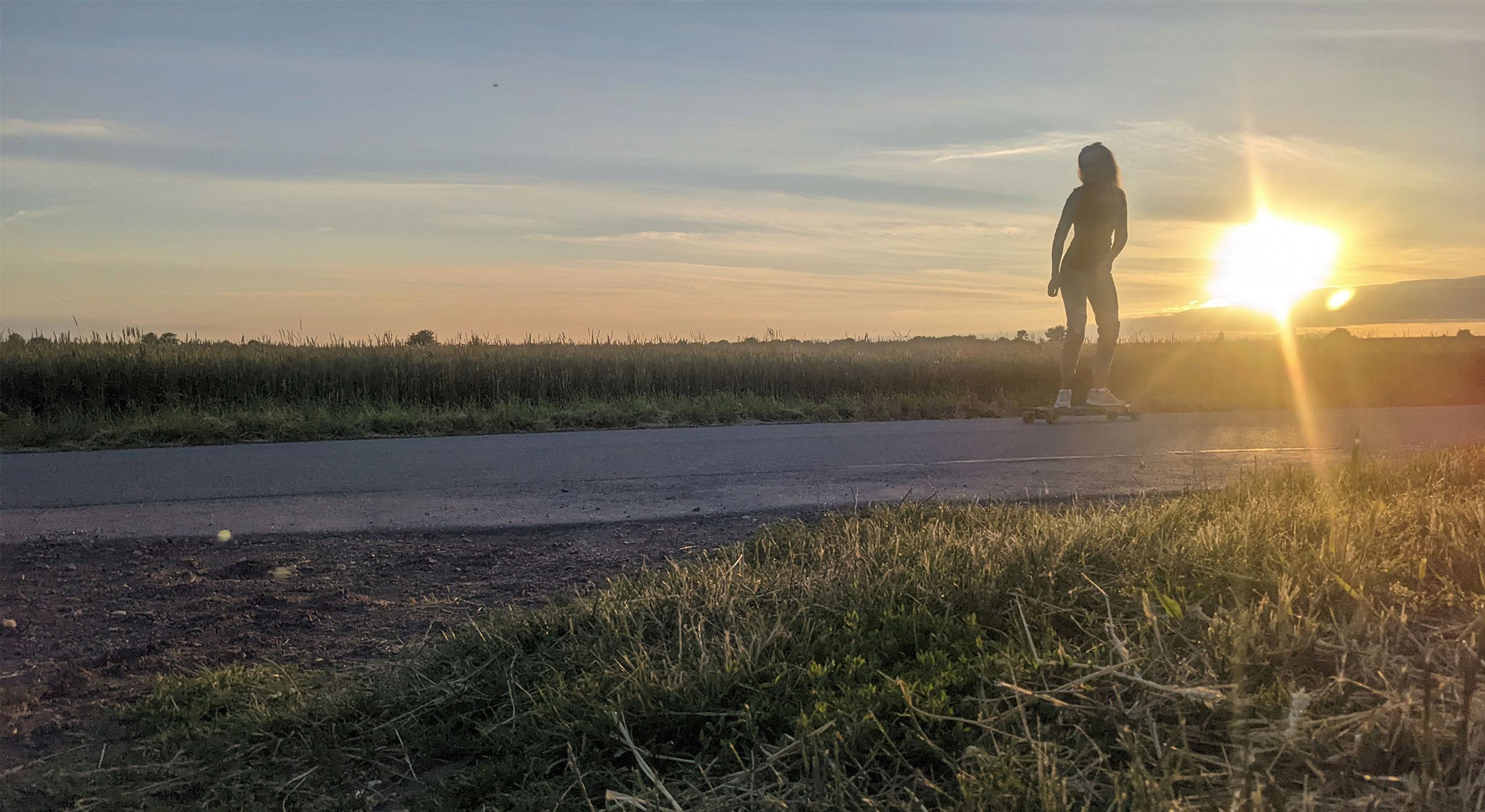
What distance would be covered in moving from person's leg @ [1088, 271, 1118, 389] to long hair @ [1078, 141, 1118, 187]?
1.22 metres

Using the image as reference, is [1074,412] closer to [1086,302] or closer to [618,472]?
[1086,302]

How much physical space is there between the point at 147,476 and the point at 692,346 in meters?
15.0

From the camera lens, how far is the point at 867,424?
12.0 meters

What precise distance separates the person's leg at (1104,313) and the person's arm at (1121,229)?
0.44 m

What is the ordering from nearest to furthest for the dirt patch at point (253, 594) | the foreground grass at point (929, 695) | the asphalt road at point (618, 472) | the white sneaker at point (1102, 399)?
1. the foreground grass at point (929, 695)
2. the dirt patch at point (253, 594)
3. the asphalt road at point (618, 472)
4. the white sneaker at point (1102, 399)

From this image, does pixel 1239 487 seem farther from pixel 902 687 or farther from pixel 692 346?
pixel 692 346

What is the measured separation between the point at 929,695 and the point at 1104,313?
1090 centimetres

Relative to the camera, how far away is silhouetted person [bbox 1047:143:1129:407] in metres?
11.8

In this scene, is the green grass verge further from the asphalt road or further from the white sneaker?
the white sneaker

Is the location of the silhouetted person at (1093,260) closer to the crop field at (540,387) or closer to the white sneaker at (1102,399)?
the white sneaker at (1102,399)

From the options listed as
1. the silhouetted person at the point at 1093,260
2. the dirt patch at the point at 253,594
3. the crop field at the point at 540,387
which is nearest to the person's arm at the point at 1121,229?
the silhouetted person at the point at 1093,260

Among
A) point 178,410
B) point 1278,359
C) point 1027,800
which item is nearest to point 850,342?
point 1278,359

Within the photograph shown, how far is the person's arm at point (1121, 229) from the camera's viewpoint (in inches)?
464

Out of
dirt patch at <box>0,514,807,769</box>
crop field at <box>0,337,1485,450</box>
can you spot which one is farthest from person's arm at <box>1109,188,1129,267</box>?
dirt patch at <box>0,514,807,769</box>
